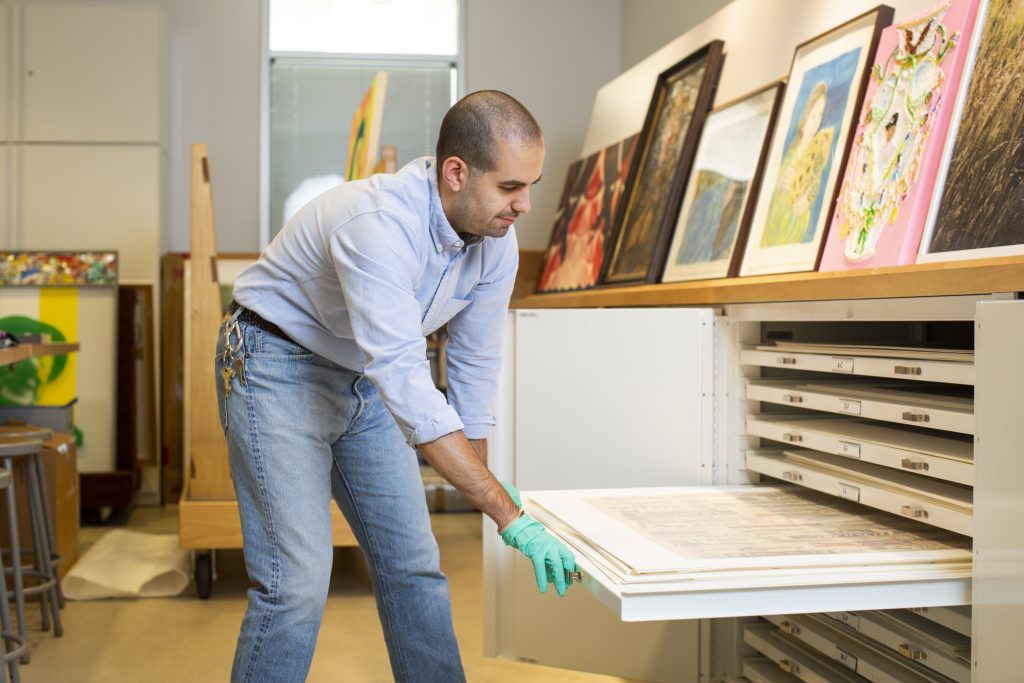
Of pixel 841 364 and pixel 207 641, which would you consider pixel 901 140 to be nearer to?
pixel 841 364

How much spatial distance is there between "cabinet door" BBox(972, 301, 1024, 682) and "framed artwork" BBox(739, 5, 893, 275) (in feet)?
3.45

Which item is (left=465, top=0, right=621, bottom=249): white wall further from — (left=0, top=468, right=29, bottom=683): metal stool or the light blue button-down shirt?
the light blue button-down shirt

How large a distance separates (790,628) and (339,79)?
177 inches

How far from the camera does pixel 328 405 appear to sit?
1.85 m

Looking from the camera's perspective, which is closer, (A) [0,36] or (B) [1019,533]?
(B) [1019,533]

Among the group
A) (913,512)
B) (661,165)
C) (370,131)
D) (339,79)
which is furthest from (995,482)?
(339,79)

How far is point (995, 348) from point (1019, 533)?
240mm

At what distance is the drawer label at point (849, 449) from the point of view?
1.84 metres

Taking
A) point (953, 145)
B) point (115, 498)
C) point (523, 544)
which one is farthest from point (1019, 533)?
point (115, 498)

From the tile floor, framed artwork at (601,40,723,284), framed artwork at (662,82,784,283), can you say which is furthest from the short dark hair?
framed artwork at (601,40,723,284)

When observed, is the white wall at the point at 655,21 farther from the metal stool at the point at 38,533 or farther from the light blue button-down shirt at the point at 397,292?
the metal stool at the point at 38,533

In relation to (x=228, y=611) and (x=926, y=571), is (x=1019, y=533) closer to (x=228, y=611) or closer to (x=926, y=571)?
(x=926, y=571)

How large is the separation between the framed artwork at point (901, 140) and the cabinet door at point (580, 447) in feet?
1.49

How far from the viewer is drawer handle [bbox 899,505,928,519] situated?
1.67 metres
